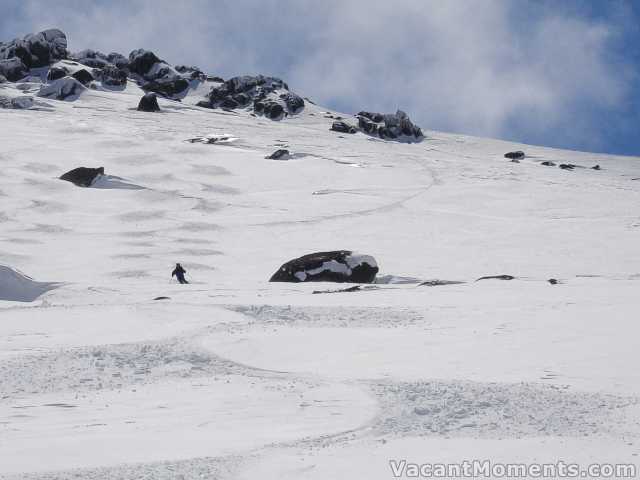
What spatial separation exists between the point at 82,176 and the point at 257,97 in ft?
165

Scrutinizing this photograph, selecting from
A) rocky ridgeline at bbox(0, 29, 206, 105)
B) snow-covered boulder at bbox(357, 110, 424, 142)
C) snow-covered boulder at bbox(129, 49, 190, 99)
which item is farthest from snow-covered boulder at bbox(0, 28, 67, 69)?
snow-covered boulder at bbox(357, 110, 424, 142)

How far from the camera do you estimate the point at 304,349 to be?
857 centimetres

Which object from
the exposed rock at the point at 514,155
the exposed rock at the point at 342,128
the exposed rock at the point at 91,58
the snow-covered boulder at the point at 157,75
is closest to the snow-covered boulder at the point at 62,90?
the snow-covered boulder at the point at 157,75

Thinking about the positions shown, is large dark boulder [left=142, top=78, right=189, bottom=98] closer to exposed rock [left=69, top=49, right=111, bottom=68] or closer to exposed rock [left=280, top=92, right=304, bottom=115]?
exposed rock [left=69, top=49, right=111, bottom=68]

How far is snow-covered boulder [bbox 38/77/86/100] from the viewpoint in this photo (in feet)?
212

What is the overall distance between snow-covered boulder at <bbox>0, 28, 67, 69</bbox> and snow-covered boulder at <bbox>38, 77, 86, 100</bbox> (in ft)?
38.2

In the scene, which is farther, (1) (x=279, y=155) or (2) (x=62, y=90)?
(2) (x=62, y=90)

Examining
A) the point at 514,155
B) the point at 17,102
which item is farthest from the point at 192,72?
the point at 514,155

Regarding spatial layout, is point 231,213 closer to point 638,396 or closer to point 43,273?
point 43,273

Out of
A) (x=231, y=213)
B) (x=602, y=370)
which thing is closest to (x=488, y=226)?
(x=231, y=213)

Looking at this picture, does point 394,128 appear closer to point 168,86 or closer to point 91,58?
point 168,86

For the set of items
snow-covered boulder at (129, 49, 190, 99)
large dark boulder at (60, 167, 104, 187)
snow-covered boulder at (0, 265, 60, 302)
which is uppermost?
snow-covered boulder at (129, 49, 190, 99)

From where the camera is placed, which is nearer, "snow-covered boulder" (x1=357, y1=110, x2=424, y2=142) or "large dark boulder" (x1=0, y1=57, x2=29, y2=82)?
"snow-covered boulder" (x1=357, y1=110, x2=424, y2=142)

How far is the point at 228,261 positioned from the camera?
22.9 meters
